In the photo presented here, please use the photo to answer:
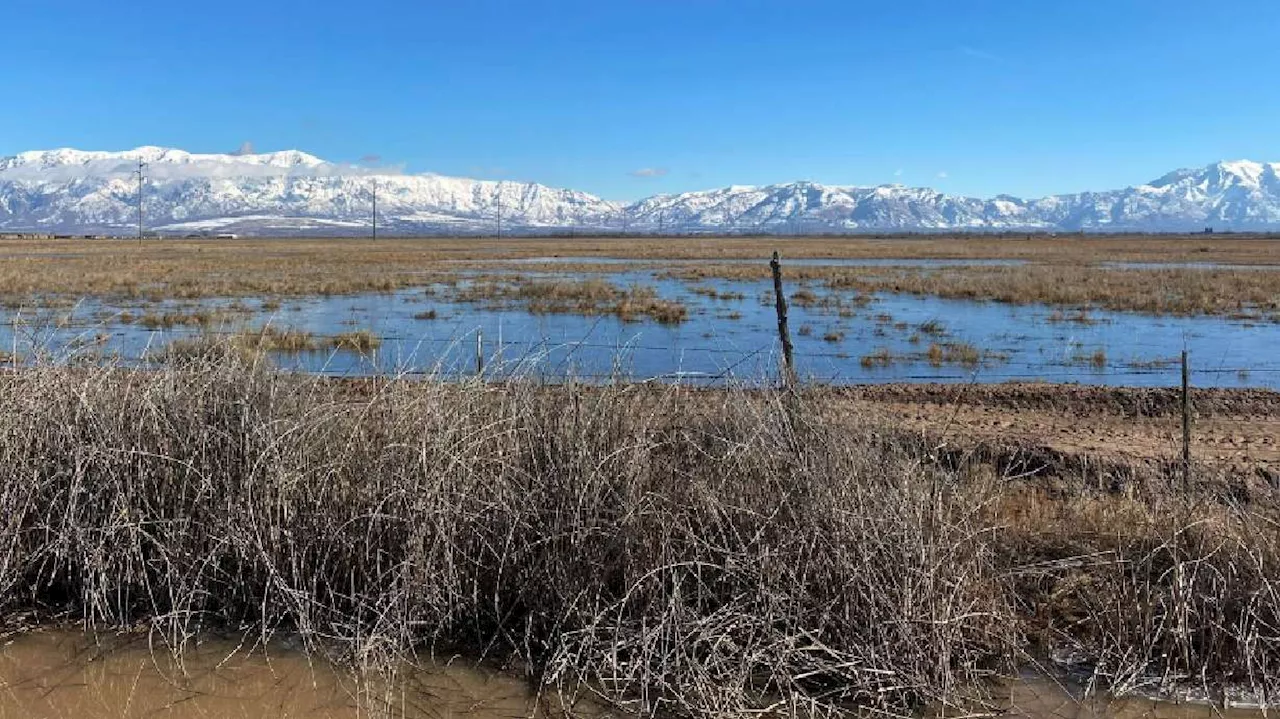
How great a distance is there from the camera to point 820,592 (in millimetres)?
5109

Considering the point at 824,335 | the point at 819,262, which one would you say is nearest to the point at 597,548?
the point at 824,335

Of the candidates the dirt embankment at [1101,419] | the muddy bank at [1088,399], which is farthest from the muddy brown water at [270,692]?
the muddy bank at [1088,399]

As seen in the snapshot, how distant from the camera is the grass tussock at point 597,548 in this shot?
496 centimetres

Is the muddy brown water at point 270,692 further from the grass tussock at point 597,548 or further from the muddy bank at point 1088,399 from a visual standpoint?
the muddy bank at point 1088,399

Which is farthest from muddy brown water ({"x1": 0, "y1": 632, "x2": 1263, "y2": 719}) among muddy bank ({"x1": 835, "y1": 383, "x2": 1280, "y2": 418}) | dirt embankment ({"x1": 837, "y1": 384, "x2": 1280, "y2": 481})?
muddy bank ({"x1": 835, "y1": 383, "x2": 1280, "y2": 418})

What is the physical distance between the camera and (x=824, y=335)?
86.2 feet

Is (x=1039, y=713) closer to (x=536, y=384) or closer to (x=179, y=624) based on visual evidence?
(x=536, y=384)

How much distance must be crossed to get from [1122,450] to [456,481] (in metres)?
8.84

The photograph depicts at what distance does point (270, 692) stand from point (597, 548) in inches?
80.6

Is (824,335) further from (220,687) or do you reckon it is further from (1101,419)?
(220,687)

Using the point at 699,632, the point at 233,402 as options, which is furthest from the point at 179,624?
the point at 699,632

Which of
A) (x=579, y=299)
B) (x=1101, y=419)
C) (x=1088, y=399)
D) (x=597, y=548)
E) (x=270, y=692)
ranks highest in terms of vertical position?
(x=579, y=299)

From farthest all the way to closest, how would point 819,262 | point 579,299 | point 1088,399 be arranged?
point 819,262, point 579,299, point 1088,399

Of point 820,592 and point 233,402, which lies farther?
point 233,402
